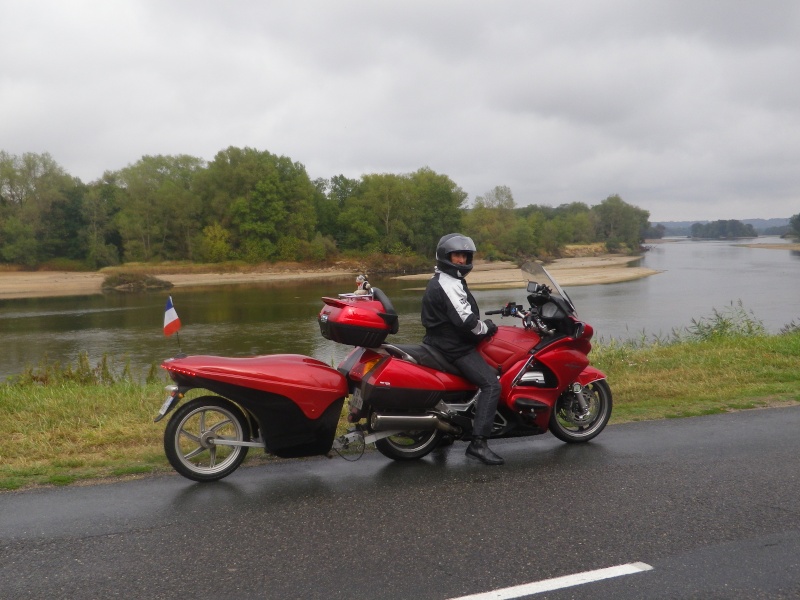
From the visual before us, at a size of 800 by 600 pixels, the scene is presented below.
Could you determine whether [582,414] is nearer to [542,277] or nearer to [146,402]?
[542,277]

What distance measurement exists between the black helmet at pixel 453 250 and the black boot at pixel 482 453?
1.32 m

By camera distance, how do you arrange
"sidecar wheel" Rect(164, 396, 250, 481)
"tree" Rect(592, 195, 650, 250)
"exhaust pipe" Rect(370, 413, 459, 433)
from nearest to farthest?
"sidecar wheel" Rect(164, 396, 250, 481), "exhaust pipe" Rect(370, 413, 459, 433), "tree" Rect(592, 195, 650, 250)

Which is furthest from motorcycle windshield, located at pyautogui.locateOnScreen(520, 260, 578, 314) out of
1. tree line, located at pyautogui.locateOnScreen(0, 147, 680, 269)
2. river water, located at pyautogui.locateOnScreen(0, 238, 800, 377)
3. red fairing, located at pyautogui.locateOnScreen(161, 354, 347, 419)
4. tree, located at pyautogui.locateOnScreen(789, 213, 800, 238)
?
tree, located at pyautogui.locateOnScreen(789, 213, 800, 238)

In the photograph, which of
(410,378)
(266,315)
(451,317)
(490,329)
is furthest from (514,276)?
(410,378)

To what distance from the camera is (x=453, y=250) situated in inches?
220

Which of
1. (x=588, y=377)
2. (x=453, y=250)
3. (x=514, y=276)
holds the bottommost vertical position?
(x=514, y=276)

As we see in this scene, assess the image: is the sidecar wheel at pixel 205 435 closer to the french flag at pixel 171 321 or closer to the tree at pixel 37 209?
the french flag at pixel 171 321

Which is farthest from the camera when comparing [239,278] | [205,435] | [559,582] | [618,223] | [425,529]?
[618,223]

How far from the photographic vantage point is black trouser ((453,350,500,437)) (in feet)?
18.3

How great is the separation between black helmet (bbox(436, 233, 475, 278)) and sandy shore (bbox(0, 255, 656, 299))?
130ft

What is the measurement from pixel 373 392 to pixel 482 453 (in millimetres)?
1005

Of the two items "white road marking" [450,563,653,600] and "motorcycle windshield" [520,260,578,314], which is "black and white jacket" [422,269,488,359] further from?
"white road marking" [450,563,653,600]

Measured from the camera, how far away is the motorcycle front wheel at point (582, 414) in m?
6.18

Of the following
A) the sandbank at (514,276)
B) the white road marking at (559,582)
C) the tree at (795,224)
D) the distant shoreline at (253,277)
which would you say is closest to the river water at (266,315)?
the sandbank at (514,276)
